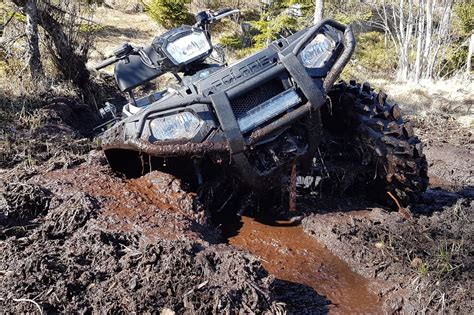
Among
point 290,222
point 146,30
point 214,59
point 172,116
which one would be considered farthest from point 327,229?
point 146,30

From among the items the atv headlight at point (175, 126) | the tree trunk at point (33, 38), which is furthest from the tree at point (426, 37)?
the atv headlight at point (175, 126)

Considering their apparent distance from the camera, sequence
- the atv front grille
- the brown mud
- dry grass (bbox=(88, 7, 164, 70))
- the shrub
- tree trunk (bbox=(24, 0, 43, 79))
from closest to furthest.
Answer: the brown mud < the atv front grille < tree trunk (bbox=(24, 0, 43, 79)) < the shrub < dry grass (bbox=(88, 7, 164, 70))

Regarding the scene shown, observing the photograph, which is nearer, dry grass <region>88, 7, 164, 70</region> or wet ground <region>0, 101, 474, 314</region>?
wet ground <region>0, 101, 474, 314</region>

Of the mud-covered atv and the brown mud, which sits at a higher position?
the mud-covered atv

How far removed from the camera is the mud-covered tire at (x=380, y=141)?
13.5ft

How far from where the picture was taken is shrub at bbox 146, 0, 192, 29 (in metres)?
17.7

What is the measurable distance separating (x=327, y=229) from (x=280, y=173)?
1.88ft

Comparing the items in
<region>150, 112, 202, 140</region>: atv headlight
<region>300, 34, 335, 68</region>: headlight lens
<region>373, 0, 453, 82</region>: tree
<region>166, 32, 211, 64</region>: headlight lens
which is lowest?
<region>373, 0, 453, 82</region>: tree

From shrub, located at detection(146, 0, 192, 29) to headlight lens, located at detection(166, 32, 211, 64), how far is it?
14128 mm

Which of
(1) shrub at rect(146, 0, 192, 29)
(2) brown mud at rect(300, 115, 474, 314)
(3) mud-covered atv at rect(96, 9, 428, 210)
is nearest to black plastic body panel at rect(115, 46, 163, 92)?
(3) mud-covered atv at rect(96, 9, 428, 210)

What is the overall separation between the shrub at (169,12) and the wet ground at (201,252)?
1386cm

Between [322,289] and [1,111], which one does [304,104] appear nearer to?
[322,289]

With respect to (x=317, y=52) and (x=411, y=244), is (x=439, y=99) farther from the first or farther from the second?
(x=411, y=244)

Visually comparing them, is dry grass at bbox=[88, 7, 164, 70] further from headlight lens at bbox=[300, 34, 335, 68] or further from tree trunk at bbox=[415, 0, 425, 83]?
headlight lens at bbox=[300, 34, 335, 68]
